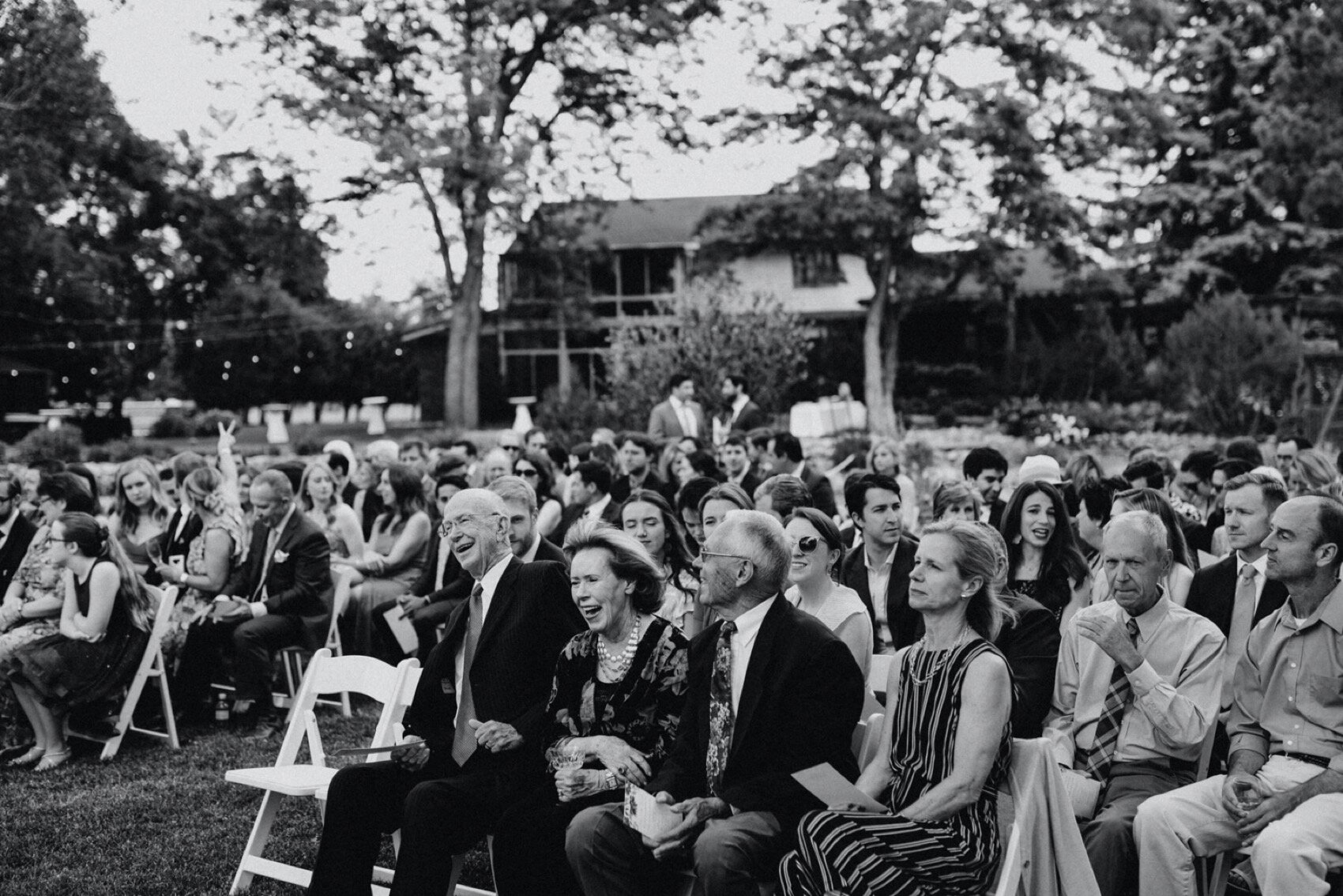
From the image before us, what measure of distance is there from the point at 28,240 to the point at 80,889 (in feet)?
100

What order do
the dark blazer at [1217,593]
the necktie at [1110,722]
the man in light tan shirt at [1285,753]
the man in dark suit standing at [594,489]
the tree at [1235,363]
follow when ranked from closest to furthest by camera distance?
the man in light tan shirt at [1285,753] < the necktie at [1110,722] < the dark blazer at [1217,593] < the man in dark suit standing at [594,489] < the tree at [1235,363]

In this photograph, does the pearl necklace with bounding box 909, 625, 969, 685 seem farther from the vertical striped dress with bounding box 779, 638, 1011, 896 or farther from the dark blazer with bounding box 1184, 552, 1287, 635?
the dark blazer with bounding box 1184, 552, 1287, 635

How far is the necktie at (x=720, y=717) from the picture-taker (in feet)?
13.4

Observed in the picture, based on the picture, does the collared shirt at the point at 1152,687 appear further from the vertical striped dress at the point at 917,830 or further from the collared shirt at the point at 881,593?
the collared shirt at the point at 881,593

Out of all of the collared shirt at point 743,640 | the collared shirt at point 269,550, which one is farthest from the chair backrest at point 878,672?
the collared shirt at point 269,550

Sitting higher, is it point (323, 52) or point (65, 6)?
point (323, 52)

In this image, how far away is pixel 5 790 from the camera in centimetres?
655

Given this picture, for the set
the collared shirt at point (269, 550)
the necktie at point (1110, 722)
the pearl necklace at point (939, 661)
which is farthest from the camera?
the collared shirt at point (269, 550)

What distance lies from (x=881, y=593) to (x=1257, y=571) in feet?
5.46

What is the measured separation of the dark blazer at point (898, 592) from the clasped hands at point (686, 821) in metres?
1.85

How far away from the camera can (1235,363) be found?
77.5 ft

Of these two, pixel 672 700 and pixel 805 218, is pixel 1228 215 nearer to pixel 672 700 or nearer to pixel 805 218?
pixel 805 218

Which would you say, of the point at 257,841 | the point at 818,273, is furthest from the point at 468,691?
the point at 818,273

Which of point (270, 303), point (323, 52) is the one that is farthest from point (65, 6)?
point (270, 303)
